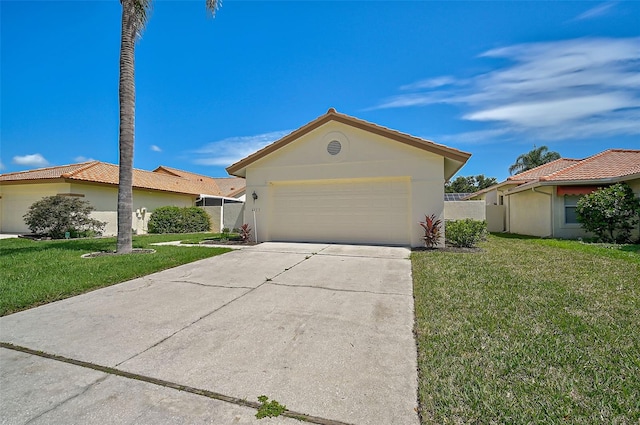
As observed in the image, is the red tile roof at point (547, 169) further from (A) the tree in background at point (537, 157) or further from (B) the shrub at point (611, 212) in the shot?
(A) the tree in background at point (537, 157)

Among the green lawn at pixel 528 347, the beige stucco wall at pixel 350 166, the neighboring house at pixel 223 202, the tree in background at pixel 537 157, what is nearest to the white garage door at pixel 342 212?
the beige stucco wall at pixel 350 166

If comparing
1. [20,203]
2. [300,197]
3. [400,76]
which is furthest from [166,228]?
[400,76]

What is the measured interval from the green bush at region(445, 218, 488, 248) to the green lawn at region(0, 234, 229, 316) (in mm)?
7676

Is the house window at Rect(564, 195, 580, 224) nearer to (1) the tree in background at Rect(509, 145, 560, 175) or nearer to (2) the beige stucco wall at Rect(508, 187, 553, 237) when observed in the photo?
(2) the beige stucco wall at Rect(508, 187, 553, 237)

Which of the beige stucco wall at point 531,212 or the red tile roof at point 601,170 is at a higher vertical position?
the red tile roof at point 601,170

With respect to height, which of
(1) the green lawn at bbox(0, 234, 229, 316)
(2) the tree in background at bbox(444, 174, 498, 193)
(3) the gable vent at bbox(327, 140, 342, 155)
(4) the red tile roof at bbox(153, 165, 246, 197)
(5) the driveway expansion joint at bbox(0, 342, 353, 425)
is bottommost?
(5) the driveway expansion joint at bbox(0, 342, 353, 425)

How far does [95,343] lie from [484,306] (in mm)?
4819

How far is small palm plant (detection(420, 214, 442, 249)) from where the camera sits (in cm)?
930

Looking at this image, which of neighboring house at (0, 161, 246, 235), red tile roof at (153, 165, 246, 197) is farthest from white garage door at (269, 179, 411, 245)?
red tile roof at (153, 165, 246, 197)

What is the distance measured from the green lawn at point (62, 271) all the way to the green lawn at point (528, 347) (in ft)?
18.7

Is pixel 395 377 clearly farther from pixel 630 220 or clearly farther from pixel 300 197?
pixel 630 220

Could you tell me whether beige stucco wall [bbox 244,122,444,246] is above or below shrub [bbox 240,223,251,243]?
above

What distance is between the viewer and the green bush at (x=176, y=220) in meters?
17.3

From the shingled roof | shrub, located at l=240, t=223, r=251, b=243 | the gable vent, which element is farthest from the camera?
the shingled roof
